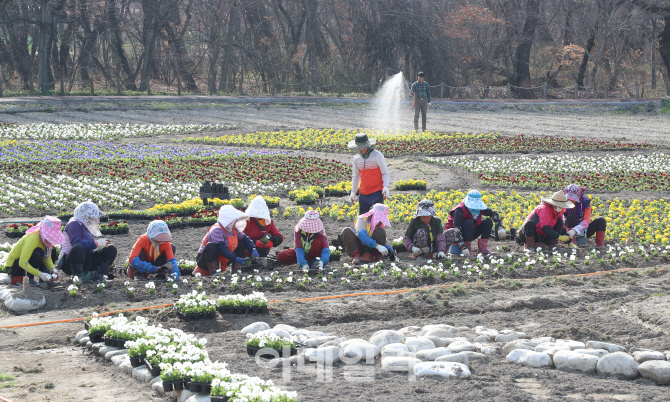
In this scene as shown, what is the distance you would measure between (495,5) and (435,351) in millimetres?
42365

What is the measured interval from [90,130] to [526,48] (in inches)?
1086

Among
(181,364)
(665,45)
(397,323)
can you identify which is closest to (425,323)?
(397,323)

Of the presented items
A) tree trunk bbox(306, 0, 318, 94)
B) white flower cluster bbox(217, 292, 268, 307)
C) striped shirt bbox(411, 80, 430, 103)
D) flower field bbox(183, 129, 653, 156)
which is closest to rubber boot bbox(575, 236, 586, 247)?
white flower cluster bbox(217, 292, 268, 307)

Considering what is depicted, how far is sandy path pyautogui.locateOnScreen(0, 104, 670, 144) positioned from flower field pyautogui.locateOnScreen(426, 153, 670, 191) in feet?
16.8

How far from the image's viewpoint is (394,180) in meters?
18.1

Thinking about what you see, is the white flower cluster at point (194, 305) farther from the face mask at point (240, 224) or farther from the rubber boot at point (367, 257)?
the rubber boot at point (367, 257)

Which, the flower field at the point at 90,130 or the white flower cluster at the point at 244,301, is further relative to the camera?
the flower field at the point at 90,130

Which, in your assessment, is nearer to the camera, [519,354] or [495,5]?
[519,354]

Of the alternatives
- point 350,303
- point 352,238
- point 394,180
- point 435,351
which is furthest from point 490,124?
point 435,351

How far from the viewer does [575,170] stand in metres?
18.8

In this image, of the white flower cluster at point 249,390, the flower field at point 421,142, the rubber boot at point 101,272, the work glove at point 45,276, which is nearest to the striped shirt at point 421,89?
the flower field at point 421,142

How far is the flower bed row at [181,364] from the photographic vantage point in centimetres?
527

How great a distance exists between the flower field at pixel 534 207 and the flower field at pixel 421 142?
21.2ft

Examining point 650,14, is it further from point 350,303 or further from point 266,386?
point 266,386
